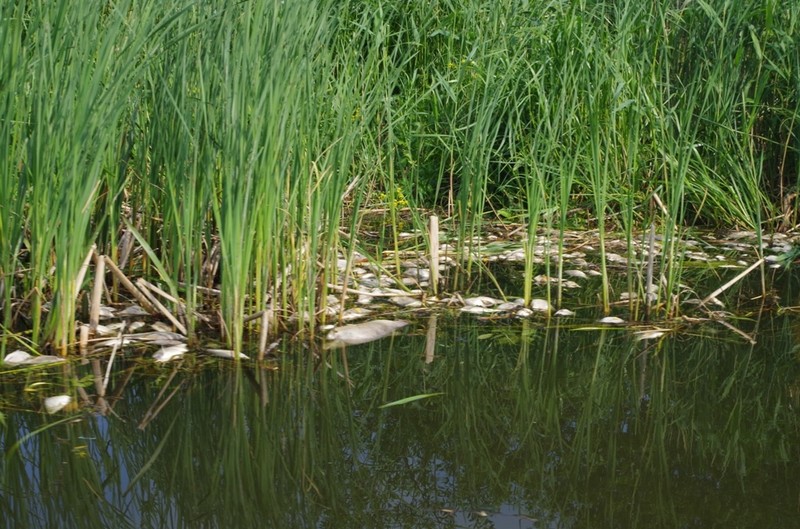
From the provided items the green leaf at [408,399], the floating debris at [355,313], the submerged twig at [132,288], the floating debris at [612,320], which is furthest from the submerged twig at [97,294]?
the floating debris at [612,320]

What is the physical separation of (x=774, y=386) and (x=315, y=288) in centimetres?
164

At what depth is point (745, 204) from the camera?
18.2 feet

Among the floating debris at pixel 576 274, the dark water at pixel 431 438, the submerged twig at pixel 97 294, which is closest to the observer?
the dark water at pixel 431 438

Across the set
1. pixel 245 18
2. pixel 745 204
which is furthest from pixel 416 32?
pixel 245 18

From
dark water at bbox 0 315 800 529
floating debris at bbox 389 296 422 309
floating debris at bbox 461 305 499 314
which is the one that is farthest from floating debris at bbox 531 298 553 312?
floating debris at bbox 389 296 422 309

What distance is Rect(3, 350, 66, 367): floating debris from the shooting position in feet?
10.6

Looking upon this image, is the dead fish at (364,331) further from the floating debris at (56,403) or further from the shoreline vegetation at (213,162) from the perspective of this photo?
the floating debris at (56,403)

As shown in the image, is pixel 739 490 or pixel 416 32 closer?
pixel 739 490

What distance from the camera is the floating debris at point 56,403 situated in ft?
9.64

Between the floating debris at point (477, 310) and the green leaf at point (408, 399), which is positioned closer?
the green leaf at point (408, 399)

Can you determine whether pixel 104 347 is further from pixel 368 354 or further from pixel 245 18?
pixel 245 18

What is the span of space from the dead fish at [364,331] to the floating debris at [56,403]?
99 cm

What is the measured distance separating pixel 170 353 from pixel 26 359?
0.44 meters

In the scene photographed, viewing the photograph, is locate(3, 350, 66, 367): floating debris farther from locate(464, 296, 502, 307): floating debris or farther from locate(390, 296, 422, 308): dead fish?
locate(464, 296, 502, 307): floating debris
